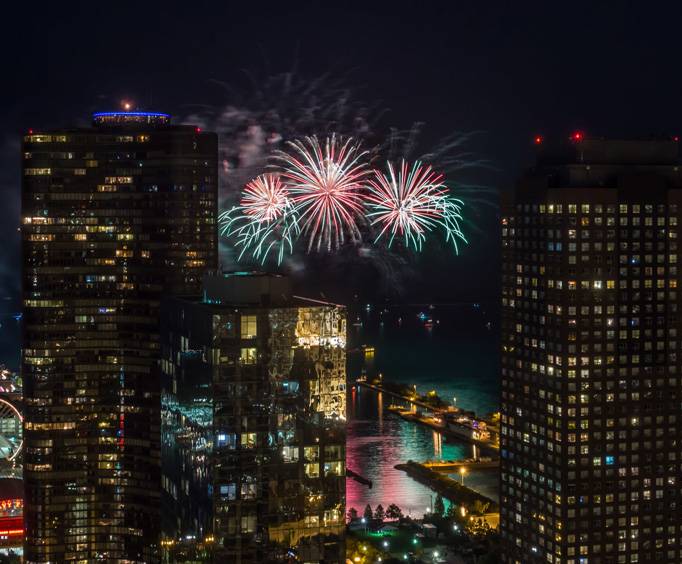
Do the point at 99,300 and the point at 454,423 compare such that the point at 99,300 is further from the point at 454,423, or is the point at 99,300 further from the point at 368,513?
the point at 454,423

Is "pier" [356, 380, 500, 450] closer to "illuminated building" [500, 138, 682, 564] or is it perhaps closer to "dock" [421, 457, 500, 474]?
"dock" [421, 457, 500, 474]

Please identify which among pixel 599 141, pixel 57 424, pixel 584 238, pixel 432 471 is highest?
pixel 599 141

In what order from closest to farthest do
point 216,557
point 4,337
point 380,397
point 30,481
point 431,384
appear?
point 216,557, point 30,481, point 380,397, point 431,384, point 4,337

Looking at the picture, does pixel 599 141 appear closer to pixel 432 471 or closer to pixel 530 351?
pixel 530 351

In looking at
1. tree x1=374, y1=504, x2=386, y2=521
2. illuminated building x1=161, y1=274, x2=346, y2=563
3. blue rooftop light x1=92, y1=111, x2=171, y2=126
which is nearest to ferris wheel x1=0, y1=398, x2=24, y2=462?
tree x1=374, y1=504, x2=386, y2=521

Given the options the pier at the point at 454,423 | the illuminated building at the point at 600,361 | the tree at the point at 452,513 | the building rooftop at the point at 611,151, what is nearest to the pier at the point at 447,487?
the tree at the point at 452,513

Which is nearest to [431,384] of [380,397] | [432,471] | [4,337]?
[380,397]

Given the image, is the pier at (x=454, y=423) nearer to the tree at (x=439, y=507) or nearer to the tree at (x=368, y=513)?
the tree at (x=439, y=507)
